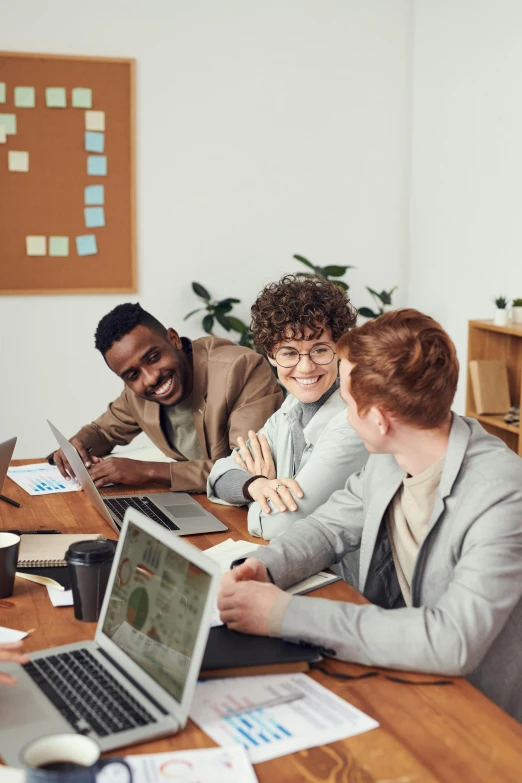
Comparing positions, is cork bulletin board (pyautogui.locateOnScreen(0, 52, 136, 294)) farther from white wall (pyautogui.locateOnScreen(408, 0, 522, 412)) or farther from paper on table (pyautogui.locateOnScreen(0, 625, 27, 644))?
paper on table (pyautogui.locateOnScreen(0, 625, 27, 644))

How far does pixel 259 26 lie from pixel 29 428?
7.73 ft

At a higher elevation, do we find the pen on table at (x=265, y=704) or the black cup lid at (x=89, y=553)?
the black cup lid at (x=89, y=553)

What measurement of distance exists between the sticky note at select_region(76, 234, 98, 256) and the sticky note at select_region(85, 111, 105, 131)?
528 mm

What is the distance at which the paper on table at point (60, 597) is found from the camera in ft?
4.90

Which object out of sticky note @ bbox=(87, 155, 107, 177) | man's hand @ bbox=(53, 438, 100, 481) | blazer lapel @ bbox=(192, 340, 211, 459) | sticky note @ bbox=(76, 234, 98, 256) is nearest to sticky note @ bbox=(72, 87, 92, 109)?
sticky note @ bbox=(87, 155, 107, 177)

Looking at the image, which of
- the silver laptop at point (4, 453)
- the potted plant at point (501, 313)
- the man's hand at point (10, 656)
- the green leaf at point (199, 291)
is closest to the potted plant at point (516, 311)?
the potted plant at point (501, 313)

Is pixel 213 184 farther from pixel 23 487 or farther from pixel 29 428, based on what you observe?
pixel 23 487

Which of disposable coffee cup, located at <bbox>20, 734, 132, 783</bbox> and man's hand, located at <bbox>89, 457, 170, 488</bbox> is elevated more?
disposable coffee cup, located at <bbox>20, 734, 132, 783</bbox>

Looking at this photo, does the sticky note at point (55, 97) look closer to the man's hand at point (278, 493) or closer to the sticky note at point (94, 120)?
the sticky note at point (94, 120)

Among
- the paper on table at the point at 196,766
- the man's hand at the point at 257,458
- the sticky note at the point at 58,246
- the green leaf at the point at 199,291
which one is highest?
the sticky note at the point at 58,246

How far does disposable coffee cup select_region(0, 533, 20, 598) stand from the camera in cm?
150

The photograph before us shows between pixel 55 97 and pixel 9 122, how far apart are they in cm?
25

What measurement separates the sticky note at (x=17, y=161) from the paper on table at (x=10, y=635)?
3.27 metres

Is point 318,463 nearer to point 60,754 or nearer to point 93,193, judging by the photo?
point 60,754
